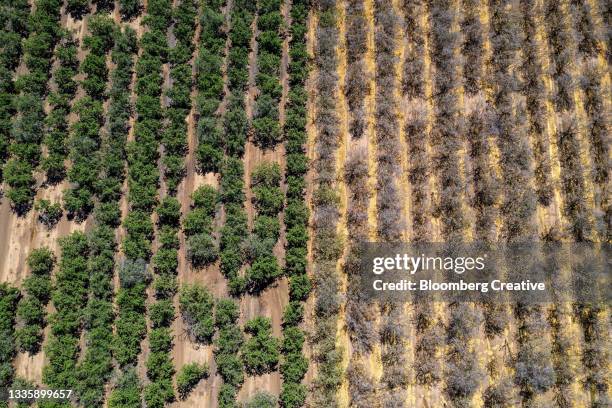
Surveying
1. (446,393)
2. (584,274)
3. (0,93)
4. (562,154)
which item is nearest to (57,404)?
(0,93)

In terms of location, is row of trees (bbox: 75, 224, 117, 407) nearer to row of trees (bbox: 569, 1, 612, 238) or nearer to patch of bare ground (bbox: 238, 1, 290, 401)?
patch of bare ground (bbox: 238, 1, 290, 401)

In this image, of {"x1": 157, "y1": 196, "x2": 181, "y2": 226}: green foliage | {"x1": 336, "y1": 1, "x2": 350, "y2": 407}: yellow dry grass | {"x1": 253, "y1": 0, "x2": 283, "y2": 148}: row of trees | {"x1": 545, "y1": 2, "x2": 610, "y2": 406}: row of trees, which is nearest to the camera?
{"x1": 545, "y1": 2, "x2": 610, "y2": 406}: row of trees

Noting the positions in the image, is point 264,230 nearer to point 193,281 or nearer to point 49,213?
point 193,281

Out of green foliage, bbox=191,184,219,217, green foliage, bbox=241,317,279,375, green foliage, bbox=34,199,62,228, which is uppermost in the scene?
green foliage, bbox=191,184,219,217

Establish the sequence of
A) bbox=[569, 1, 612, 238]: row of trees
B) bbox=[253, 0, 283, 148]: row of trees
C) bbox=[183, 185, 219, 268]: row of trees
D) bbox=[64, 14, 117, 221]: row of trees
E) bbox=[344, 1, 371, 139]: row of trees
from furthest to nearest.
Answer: bbox=[344, 1, 371, 139]: row of trees, bbox=[253, 0, 283, 148]: row of trees, bbox=[569, 1, 612, 238]: row of trees, bbox=[64, 14, 117, 221]: row of trees, bbox=[183, 185, 219, 268]: row of trees

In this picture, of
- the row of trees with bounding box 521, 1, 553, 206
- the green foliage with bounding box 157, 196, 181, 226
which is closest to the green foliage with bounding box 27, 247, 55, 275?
the green foliage with bounding box 157, 196, 181, 226

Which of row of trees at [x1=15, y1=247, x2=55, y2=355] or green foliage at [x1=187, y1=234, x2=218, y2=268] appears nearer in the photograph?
row of trees at [x1=15, y1=247, x2=55, y2=355]

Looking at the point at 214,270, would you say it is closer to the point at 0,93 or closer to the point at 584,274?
the point at 0,93
